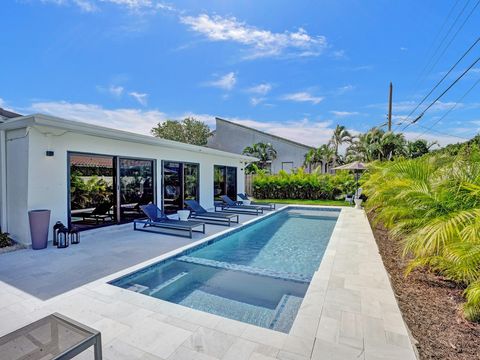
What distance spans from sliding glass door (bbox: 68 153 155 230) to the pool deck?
2.55 meters

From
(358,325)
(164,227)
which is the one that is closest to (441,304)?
(358,325)

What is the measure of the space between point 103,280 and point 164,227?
410 centimetres

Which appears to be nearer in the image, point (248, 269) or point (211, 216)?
point (248, 269)

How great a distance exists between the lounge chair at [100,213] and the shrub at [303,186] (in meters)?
14.2

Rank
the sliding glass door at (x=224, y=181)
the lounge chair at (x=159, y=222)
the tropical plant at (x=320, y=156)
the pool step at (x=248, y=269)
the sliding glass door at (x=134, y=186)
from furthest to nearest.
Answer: the tropical plant at (x=320, y=156)
the sliding glass door at (x=224, y=181)
the sliding glass door at (x=134, y=186)
the lounge chair at (x=159, y=222)
the pool step at (x=248, y=269)

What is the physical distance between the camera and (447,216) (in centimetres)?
385

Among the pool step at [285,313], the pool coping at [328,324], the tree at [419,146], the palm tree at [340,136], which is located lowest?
the pool step at [285,313]

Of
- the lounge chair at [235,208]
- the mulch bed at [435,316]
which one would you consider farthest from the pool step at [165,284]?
the lounge chair at [235,208]

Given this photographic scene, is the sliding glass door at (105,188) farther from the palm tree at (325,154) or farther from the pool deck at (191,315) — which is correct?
the palm tree at (325,154)

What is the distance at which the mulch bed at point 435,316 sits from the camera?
9.25 feet

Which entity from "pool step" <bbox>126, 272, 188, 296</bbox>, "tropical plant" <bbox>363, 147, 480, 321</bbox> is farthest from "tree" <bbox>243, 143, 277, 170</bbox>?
"pool step" <bbox>126, 272, 188, 296</bbox>

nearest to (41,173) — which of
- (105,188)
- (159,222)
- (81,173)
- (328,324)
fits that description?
(81,173)

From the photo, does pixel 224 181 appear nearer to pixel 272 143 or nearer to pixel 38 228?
pixel 38 228

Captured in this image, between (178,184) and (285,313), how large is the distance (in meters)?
8.86
